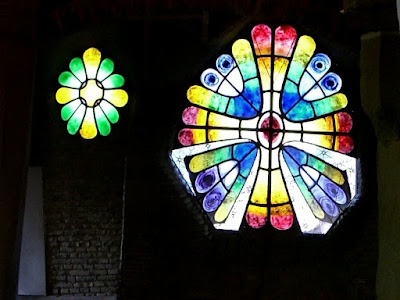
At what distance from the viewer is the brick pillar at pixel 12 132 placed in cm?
856

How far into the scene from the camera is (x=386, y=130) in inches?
128

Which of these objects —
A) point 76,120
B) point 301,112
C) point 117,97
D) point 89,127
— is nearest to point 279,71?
point 301,112

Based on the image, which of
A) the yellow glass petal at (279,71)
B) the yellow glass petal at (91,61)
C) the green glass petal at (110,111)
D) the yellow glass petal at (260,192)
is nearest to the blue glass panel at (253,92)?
the yellow glass petal at (279,71)

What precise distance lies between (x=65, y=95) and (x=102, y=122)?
23.0 inches

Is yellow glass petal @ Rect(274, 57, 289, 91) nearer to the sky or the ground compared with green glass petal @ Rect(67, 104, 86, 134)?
nearer to the sky

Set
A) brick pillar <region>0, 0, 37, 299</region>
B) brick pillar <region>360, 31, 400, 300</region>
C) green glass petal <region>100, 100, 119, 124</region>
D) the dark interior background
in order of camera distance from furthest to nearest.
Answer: green glass petal <region>100, 100, 119, 124</region> < the dark interior background < brick pillar <region>0, 0, 37, 299</region> < brick pillar <region>360, 31, 400, 300</region>

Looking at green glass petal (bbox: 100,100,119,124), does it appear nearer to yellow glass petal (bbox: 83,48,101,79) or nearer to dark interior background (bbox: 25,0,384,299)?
dark interior background (bbox: 25,0,384,299)

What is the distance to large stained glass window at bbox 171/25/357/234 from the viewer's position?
34.4ft

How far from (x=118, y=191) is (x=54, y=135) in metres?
1.03

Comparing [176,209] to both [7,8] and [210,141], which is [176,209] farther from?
[7,8]

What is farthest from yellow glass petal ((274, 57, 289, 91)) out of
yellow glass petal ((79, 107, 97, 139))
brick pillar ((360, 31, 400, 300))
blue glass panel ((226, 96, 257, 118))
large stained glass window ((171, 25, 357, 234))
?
brick pillar ((360, 31, 400, 300))

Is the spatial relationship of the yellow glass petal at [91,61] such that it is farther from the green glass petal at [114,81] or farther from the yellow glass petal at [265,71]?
the yellow glass petal at [265,71]

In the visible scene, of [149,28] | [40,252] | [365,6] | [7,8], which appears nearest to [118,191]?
[40,252]

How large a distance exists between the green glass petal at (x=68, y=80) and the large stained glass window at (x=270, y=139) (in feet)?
4.51
